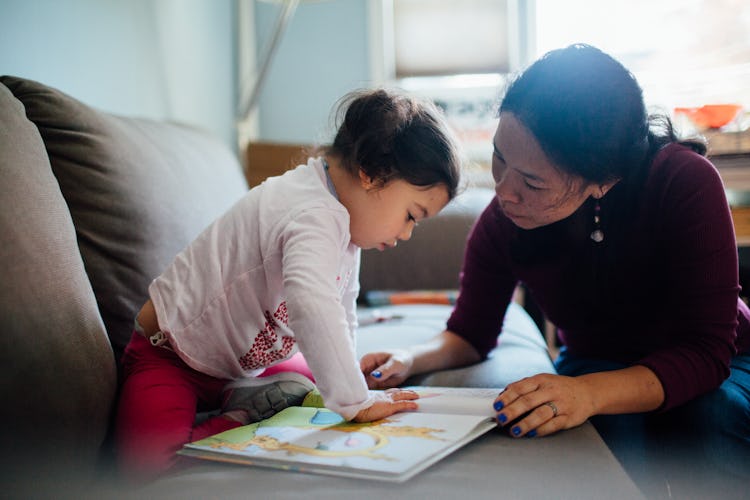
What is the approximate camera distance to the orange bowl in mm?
2234

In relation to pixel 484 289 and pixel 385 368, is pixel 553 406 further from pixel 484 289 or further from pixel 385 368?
pixel 484 289

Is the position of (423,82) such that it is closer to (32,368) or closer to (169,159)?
(169,159)

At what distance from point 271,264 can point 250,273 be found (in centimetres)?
4

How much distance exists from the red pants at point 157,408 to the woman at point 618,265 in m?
0.28

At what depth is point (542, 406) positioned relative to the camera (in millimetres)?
857

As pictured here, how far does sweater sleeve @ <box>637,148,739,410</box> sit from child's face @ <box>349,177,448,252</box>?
0.37 m

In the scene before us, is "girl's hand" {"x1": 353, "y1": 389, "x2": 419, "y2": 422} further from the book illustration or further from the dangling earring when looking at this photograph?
the dangling earring

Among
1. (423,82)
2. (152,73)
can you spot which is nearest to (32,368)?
(152,73)

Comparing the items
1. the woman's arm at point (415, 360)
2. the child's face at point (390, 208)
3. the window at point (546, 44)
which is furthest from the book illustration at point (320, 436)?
the window at point (546, 44)

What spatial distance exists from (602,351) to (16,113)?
1047mm

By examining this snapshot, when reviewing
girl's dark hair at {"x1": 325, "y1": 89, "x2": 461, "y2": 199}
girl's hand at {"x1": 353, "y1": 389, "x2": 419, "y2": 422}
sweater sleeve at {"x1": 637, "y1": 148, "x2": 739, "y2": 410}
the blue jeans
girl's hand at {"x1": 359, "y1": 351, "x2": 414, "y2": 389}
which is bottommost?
the blue jeans

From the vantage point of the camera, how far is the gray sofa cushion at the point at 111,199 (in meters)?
1.08

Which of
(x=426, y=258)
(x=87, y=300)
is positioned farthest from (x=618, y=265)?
(x=426, y=258)

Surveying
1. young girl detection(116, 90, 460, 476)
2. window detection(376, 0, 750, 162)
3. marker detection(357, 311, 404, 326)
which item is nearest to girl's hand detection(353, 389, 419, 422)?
young girl detection(116, 90, 460, 476)
